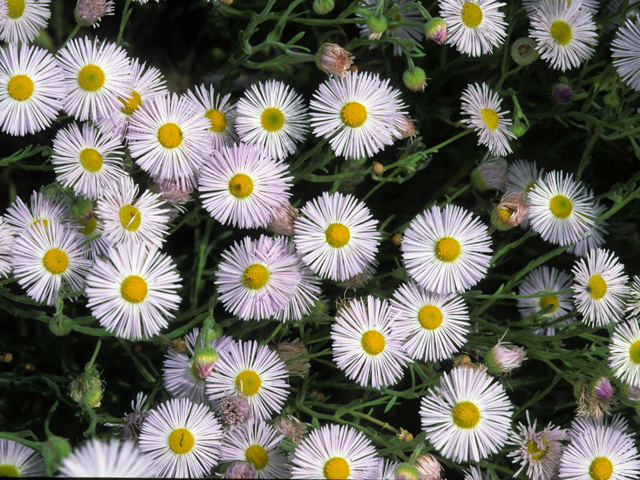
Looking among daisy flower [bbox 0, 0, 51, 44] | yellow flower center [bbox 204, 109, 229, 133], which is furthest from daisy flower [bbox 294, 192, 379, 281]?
daisy flower [bbox 0, 0, 51, 44]

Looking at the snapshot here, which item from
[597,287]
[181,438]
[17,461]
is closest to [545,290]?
[597,287]

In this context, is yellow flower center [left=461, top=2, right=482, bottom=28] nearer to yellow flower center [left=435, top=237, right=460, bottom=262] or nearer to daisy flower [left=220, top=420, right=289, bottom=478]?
yellow flower center [left=435, top=237, right=460, bottom=262]

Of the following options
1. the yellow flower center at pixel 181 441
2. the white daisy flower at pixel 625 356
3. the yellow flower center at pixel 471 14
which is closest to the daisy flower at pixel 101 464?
the yellow flower center at pixel 181 441

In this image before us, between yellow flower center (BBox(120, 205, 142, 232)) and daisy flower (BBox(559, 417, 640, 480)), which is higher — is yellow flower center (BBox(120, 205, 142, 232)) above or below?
above

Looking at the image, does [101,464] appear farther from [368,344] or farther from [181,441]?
[368,344]

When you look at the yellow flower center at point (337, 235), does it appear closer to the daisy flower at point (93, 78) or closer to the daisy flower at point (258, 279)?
the daisy flower at point (258, 279)

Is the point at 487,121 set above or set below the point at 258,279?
above
